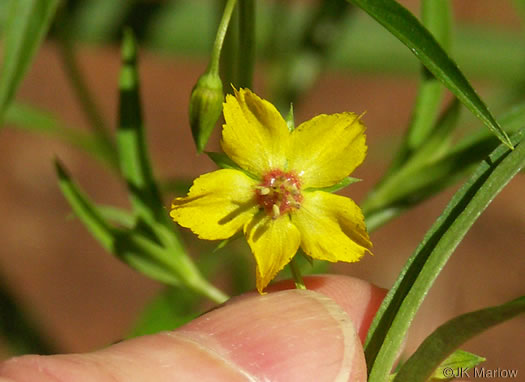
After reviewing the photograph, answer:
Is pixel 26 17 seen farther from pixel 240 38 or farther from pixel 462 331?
pixel 462 331

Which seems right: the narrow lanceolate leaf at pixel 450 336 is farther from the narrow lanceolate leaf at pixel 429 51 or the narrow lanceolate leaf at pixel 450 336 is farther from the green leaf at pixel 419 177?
the green leaf at pixel 419 177

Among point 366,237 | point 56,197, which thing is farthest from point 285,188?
point 56,197

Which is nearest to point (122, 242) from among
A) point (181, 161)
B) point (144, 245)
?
point (144, 245)

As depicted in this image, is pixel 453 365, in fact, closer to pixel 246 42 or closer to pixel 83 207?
pixel 246 42

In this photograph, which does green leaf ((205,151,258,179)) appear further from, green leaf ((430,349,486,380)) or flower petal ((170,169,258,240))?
green leaf ((430,349,486,380))

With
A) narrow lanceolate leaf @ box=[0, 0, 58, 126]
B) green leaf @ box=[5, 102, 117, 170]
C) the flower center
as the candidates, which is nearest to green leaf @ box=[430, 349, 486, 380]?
the flower center

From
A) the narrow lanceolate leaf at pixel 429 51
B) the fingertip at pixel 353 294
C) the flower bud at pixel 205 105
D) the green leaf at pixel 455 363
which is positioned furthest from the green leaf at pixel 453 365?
the flower bud at pixel 205 105
